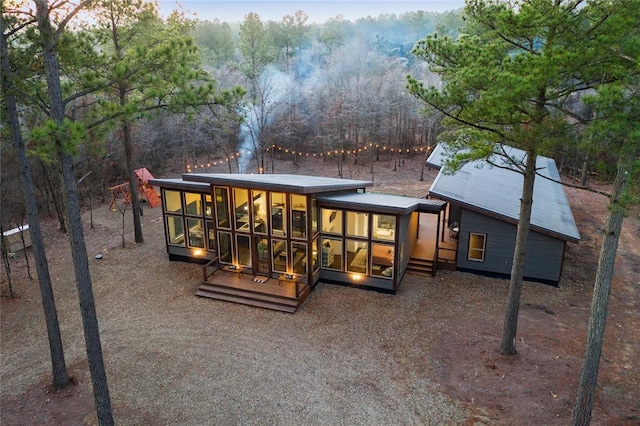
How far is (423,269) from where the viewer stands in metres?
14.3

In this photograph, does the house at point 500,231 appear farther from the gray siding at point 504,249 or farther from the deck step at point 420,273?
the deck step at point 420,273

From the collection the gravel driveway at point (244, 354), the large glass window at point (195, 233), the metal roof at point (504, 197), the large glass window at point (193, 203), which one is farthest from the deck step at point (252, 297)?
the metal roof at point (504, 197)

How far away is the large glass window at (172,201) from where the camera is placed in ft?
49.2

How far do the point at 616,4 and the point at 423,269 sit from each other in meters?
9.54

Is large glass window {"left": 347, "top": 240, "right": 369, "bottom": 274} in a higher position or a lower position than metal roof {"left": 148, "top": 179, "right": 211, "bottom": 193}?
lower

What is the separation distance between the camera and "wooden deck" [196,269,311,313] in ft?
40.3

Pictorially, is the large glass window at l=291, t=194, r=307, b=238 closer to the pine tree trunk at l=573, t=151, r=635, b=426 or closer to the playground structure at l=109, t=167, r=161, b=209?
the pine tree trunk at l=573, t=151, r=635, b=426

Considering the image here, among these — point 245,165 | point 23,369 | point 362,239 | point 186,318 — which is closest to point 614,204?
point 362,239

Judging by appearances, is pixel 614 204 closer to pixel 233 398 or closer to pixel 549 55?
pixel 549 55

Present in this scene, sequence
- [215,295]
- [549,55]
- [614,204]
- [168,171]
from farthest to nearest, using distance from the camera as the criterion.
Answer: [168,171] < [215,295] < [549,55] < [614,204]

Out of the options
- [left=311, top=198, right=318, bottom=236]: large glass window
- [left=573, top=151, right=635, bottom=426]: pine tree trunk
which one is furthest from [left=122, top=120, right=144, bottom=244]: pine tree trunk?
[left=573, top=151, right=635, bottom=426]: pine tree trunk

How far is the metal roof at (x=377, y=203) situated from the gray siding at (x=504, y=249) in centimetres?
126

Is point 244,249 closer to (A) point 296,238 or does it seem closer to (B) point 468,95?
(A) point 296,238

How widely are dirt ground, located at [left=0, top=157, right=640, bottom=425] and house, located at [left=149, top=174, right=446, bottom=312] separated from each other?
1.93ft
